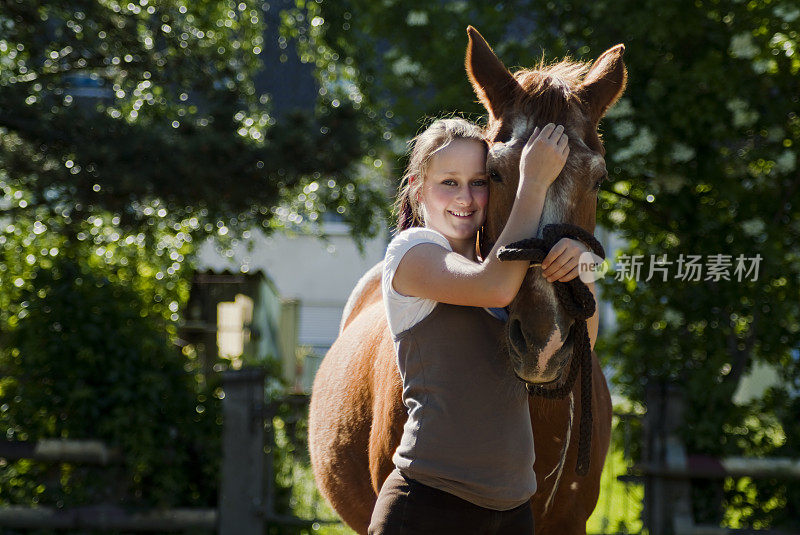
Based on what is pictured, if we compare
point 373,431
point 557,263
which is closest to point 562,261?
point 557,263

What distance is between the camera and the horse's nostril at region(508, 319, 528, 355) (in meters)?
1.85

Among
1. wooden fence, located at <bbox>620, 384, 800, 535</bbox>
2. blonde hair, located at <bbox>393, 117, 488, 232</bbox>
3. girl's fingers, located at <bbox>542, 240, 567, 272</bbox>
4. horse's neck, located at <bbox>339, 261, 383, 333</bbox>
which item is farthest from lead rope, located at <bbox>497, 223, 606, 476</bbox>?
wooden fence, located at <bbox>620, 384, 800, 535</bbox>

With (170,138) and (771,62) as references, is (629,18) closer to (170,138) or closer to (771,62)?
(771,62)

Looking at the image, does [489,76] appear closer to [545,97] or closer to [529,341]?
[545,97]

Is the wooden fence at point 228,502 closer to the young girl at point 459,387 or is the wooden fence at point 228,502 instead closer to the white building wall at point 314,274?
the young girl at point 459,387

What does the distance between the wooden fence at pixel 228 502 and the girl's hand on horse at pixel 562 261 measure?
3.85 metres

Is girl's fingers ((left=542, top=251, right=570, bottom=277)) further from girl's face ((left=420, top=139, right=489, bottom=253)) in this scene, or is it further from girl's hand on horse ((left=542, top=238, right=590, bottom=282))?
girl's face ((left=420, top=139, right=489, bottom=253))

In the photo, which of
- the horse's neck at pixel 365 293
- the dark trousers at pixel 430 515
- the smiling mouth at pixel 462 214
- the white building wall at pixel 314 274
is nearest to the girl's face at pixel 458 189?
the smiling mouth at pixel 462 214

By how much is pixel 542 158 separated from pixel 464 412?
618 mm

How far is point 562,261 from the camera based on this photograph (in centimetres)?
179

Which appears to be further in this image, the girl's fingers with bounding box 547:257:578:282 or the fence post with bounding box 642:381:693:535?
the fence post with bounding box 642:381:693:535

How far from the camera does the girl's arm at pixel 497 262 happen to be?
184 cm

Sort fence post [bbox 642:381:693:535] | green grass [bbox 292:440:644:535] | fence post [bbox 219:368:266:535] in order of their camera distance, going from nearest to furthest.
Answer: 1. fence post [bbox 642:381:693:535]
2. fence post [bbox 219:368:266:535]
3. green grass [bbox 292:440:644:535]

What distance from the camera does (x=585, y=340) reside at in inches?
77.0
